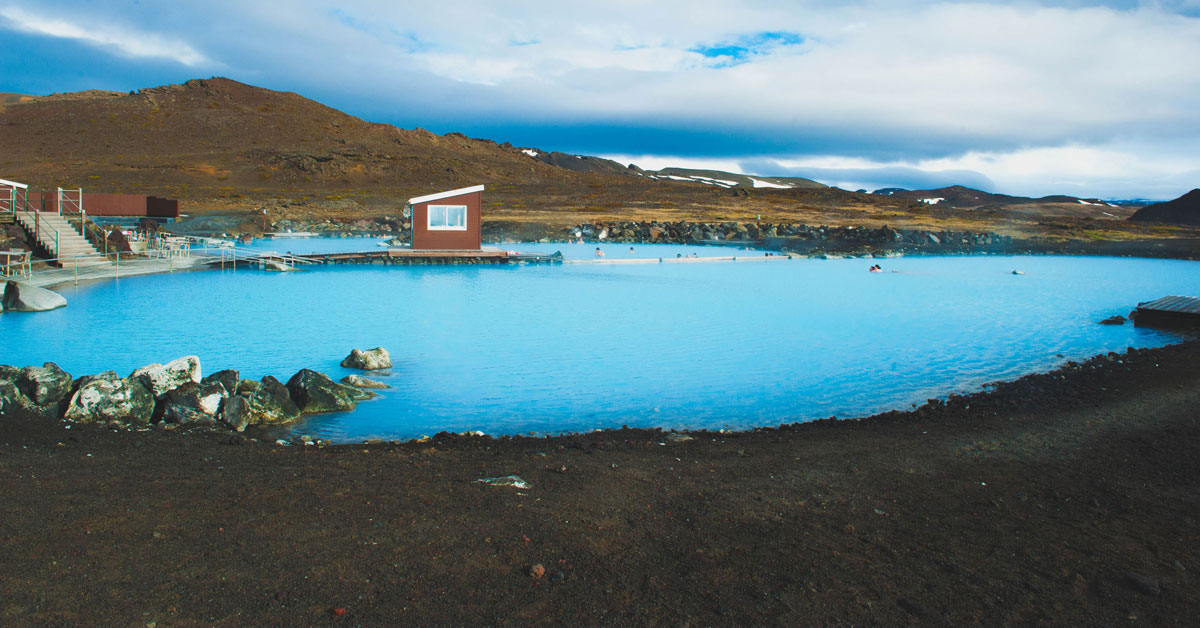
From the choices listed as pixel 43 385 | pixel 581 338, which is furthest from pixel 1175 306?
pixel 43 385

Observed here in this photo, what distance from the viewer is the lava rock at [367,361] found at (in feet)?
36.7

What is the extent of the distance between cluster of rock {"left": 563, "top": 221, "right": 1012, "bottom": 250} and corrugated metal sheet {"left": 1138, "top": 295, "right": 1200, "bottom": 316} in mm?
27086

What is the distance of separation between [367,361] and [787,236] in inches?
1776

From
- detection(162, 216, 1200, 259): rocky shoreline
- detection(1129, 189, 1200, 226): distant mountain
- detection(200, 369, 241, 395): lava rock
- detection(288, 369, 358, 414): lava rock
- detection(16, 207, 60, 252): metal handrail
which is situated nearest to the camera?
detection(200, 369, 241, 395): lava rock

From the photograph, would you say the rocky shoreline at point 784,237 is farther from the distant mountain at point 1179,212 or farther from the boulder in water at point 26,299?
the distant mountain at point 1179,212

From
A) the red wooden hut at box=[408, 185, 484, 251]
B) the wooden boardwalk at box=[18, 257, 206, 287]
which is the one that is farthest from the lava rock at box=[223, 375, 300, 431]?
the red wooden hut at box=[408, 185, 484, 251]

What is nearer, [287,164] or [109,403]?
[109,403]

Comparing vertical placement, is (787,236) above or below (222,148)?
below

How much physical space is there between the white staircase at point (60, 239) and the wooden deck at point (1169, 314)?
95.5 ft

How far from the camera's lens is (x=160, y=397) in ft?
24.6

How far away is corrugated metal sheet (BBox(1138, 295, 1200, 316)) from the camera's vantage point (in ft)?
56.3

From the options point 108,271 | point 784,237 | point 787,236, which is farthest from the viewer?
point 787,236

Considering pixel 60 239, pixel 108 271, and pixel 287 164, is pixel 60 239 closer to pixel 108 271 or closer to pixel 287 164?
pixel 108 271

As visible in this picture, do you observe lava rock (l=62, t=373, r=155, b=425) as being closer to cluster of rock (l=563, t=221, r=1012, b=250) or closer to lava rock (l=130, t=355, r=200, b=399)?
lava rock (l=130, t=355, r=200, b=399)
